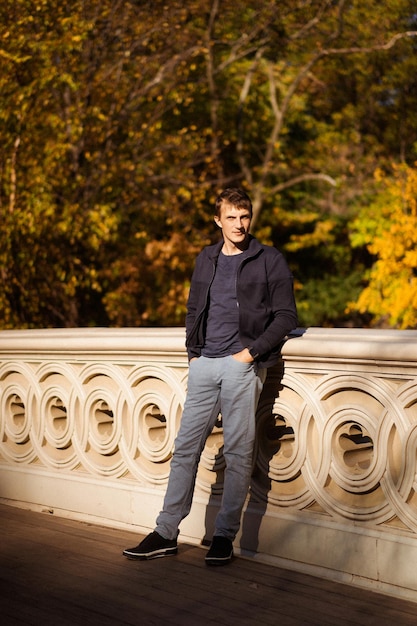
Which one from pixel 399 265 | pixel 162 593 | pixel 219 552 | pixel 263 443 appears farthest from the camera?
pixel 399 265

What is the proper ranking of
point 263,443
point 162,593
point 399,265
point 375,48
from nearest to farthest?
point 162,593
point 263,443
point 399,265
point 375,48

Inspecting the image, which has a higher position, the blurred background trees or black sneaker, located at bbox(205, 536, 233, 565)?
the blurred background trees

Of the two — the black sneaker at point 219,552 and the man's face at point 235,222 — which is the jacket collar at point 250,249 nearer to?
the man's face at point 235,222

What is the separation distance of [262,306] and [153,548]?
4.19ft

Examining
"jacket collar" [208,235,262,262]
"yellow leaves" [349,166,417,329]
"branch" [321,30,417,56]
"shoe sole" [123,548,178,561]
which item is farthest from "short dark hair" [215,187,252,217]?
"branch" [321,30,417,56]

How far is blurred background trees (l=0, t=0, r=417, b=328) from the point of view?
13766 mm

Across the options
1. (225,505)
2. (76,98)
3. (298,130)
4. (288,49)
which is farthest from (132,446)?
(298,130)

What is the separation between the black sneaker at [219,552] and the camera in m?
4.68

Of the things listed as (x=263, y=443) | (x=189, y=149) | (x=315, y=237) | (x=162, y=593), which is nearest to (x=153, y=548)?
(x=162, y=593)

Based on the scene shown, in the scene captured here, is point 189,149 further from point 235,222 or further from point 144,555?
point 144,555

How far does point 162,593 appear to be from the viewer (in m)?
4.27

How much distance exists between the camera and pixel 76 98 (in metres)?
14.9

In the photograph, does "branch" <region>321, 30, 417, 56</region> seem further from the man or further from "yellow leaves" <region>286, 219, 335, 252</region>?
the man

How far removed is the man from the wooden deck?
0.17 m
